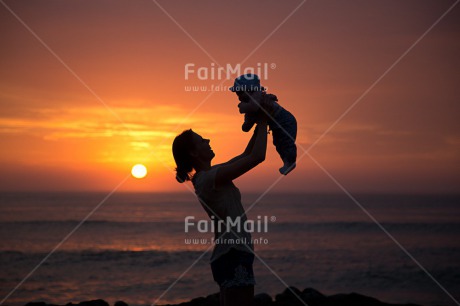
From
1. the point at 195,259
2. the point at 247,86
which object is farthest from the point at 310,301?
the point at 195,259

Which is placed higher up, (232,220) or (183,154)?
(183,154)

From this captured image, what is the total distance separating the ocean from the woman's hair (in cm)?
773

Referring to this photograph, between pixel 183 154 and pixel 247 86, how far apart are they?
22.8 inches

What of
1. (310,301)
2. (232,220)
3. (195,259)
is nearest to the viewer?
(232,220)

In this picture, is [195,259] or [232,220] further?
[195,259]

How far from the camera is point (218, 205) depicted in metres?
3.20

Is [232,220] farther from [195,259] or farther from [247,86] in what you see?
[195,259]

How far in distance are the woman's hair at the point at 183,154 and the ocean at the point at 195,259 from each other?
773 cm

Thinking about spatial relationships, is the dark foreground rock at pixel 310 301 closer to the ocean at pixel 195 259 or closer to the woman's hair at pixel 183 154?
the ocean at pixel 195 259

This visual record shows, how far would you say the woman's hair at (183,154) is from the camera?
3.37 meters

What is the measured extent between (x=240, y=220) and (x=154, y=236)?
23031mm

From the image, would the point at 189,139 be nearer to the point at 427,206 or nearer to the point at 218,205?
the point at 218,205

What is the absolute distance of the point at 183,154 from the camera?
11.1 feet

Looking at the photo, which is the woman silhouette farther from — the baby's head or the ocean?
the ocean
